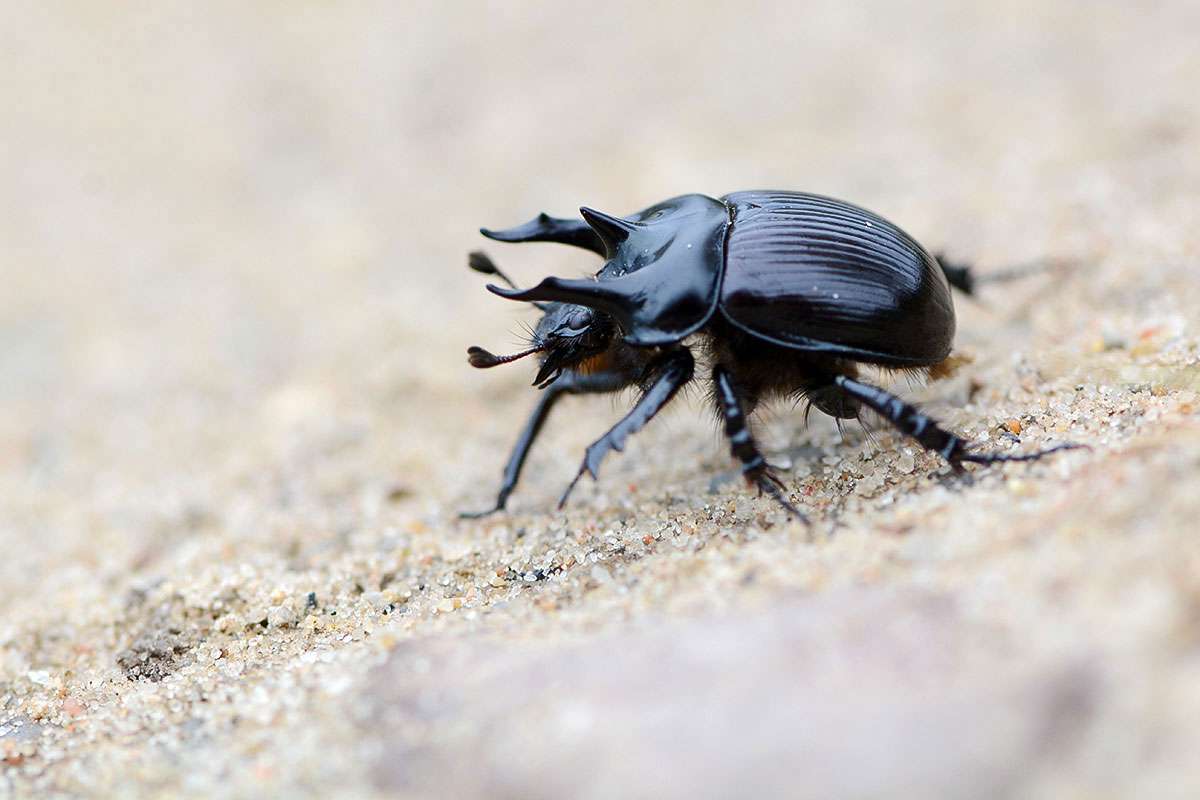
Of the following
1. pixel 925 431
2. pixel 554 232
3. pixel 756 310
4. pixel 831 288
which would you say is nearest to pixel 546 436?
pixel 554 232

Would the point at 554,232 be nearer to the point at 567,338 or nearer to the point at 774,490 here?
the point at 567,338

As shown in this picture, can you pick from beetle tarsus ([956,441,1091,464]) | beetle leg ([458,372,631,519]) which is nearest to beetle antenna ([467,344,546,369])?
beetle leg ([458,372,631,519])

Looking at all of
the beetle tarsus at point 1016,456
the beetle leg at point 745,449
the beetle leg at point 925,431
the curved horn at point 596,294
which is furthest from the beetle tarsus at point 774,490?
the curved horn at point 596,294

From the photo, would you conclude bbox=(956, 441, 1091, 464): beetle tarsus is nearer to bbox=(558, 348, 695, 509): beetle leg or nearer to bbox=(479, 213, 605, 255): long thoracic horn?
bbox=(558, 348, 695, 509): beetle leg

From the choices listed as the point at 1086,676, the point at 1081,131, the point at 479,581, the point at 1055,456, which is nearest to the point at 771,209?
the point at 1055,456

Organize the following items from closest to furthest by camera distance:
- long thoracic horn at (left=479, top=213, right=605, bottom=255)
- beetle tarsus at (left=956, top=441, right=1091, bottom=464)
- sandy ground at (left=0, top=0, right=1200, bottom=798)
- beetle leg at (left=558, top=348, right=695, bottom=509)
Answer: sandy ground at (left=0, top=0, right=1200, bottom=798), beetle tarsus at (left=956, top=441, right=1091, bottom=464), beetle leg at (left=558, top=348, right=695, bottom=509), long thoracic horn at (left=479, top=213, right=605, bottom=255)

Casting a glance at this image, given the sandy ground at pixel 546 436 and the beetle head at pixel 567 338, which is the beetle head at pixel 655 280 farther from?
the sandy ground at pixel 546 436
